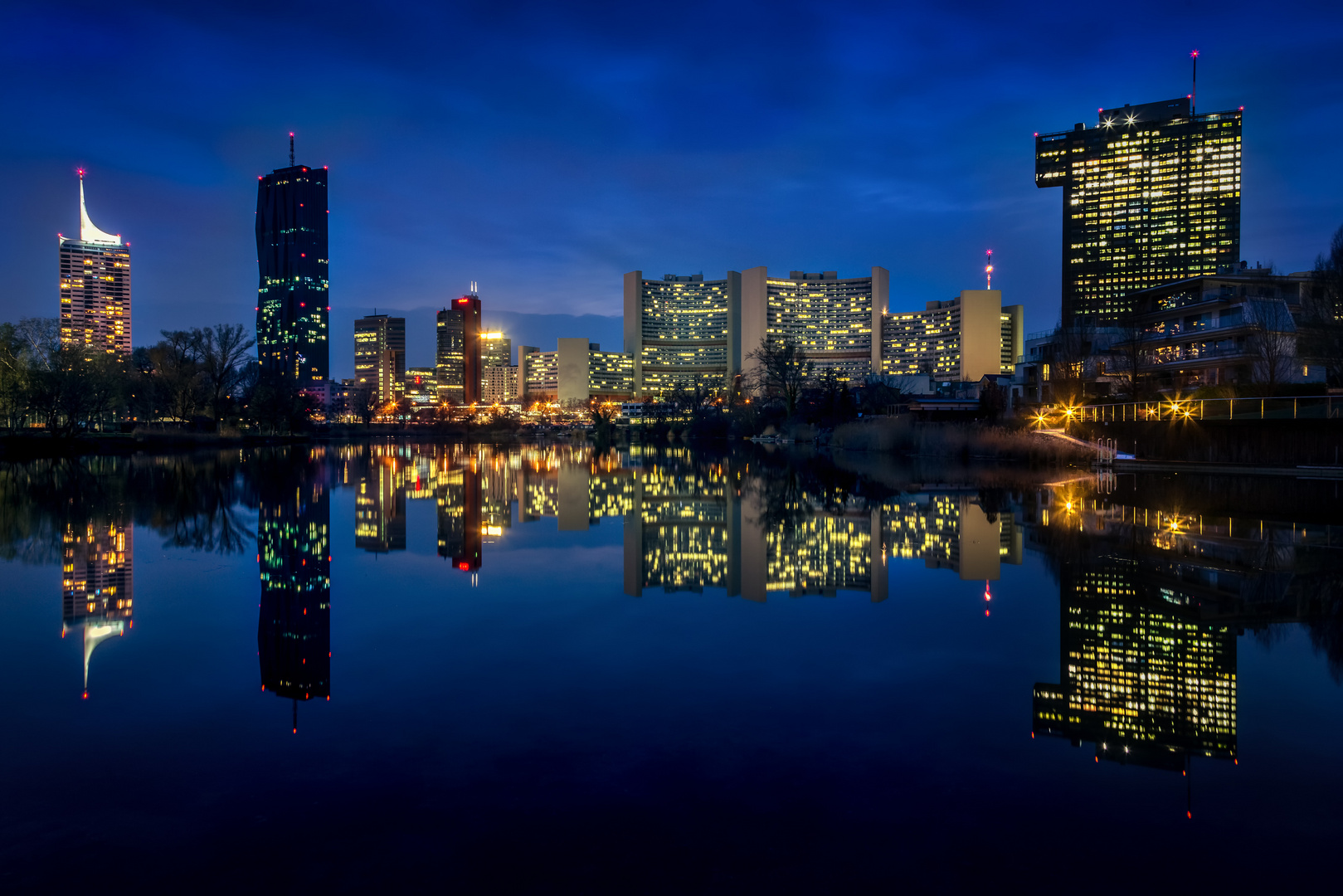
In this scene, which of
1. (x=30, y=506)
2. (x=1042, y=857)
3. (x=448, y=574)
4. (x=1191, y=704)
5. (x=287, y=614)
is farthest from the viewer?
(x=30, y=506)

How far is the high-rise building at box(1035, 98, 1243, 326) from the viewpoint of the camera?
457ft

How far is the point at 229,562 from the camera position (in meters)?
11.2

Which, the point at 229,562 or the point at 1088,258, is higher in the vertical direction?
the point at 1088,258

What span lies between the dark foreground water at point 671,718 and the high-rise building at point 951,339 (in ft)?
485

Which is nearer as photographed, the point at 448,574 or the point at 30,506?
the point at 448,574

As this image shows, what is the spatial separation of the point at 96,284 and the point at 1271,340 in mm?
216035

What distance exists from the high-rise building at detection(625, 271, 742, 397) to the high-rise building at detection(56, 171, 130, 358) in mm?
116835

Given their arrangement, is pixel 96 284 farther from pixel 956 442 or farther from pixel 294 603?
pixel 294 603

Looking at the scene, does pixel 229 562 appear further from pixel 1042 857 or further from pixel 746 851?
pixel 1042 857

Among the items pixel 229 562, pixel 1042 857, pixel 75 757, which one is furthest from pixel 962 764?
pixel 229 562

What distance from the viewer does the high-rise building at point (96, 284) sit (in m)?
174

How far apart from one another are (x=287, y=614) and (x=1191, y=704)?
814 cm

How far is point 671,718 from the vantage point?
5.14 metres

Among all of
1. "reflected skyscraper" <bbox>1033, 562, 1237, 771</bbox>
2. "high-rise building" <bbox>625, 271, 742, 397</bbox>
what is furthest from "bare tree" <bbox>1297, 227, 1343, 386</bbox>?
"high-rise building" <bbox>625, 271, 742, 397</bbox>
